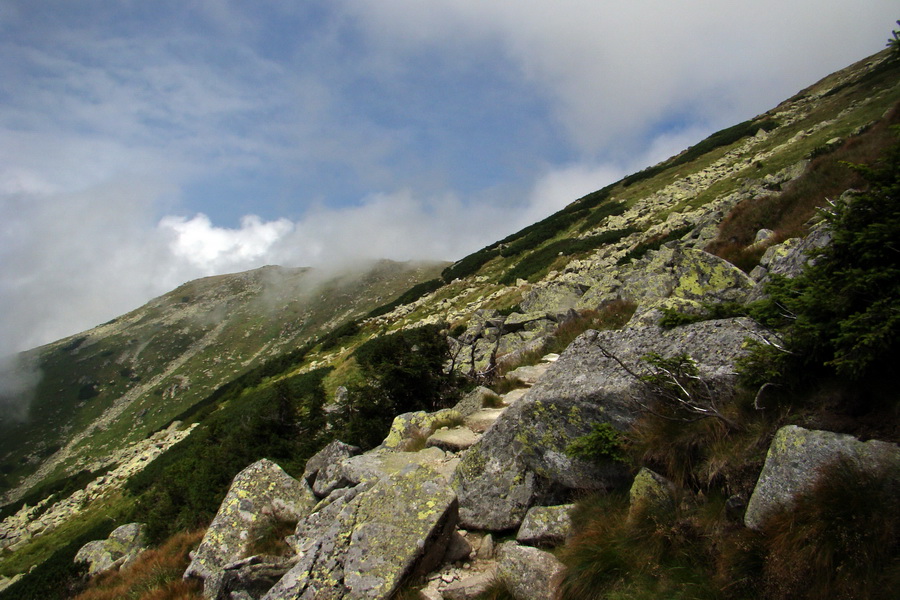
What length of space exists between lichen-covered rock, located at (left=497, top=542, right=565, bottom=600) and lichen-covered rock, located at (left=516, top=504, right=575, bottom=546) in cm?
39

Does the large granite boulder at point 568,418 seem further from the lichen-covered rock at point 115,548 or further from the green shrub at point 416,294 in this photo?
the green shrub at point 416,294

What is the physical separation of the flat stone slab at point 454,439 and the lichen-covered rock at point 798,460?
236 inches

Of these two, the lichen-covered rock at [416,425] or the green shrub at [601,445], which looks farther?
the lichen-covered rock at [416,425]

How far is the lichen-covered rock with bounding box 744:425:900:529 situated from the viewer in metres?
3.10

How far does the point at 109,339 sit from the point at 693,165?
14409cm

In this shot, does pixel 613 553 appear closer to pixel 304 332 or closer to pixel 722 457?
pixel 722 457

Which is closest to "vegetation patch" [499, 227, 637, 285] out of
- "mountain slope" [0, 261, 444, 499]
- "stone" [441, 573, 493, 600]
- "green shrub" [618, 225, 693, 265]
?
"green shrub" [618, 225, 693, 265]

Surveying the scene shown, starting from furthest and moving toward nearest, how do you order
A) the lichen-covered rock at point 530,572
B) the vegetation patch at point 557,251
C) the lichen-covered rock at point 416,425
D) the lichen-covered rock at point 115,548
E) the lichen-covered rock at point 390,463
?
the vegetation patch at point 557,251 < the lichen-covered rock at point 115,548 < the lichen-covered rock at point 416,425 < the lichen-covered rock at point 390,463 < the lichen-covered rock at point 530,572

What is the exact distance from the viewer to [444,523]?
5.94 m

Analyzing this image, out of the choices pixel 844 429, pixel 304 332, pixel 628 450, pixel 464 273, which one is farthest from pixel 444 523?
pixel 304 332

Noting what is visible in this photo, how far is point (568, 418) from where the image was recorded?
20.3ft

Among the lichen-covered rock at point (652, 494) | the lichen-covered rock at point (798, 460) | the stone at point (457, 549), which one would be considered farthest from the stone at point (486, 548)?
the lichen-covered rock at point (798, 460)

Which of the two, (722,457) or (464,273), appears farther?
(464,273)

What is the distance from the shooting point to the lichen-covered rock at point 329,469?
9527 millimetres
